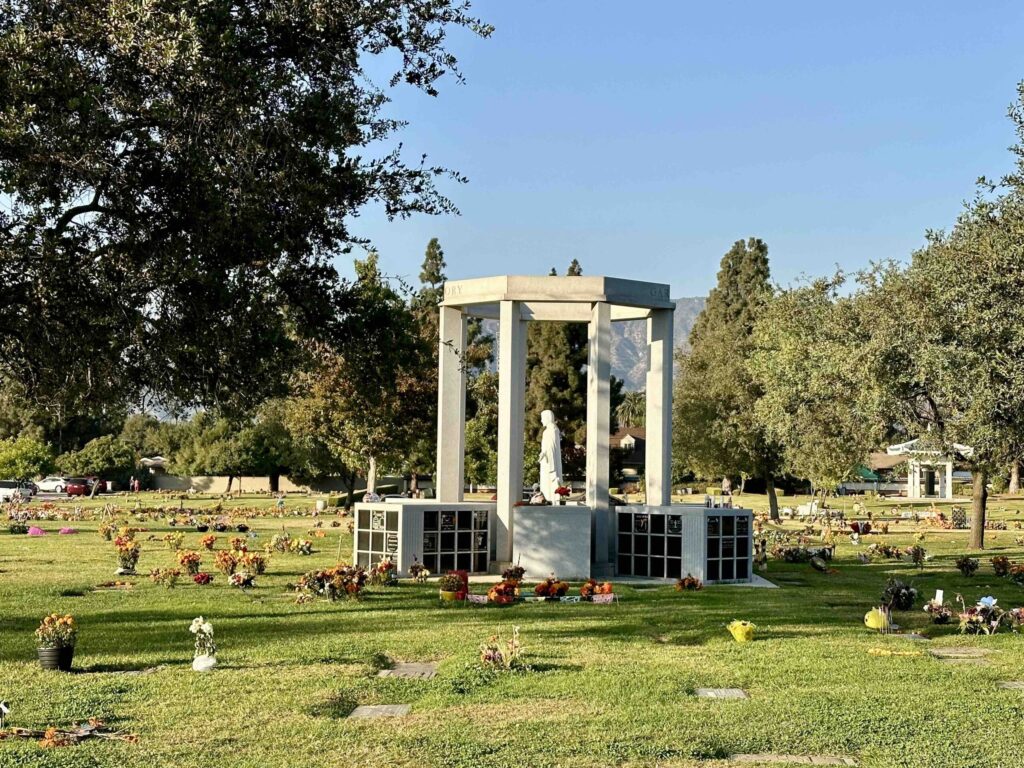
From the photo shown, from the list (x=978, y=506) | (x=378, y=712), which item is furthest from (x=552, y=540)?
(x=978, y=506)

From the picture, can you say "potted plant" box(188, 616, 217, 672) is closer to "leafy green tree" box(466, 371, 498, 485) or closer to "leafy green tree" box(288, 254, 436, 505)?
"leafy green tree" box(288, 254, 436, 505)

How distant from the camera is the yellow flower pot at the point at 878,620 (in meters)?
14.6

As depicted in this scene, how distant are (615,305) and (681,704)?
45.0ft

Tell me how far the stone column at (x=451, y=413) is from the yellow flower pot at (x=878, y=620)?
379 inches

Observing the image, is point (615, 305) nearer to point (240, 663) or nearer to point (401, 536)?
point (401, 536)

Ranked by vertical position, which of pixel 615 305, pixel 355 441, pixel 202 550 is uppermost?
pixel 615 305

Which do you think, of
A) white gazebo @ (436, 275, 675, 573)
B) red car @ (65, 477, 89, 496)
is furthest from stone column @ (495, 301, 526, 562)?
red car @ (65, 477, 89, 496)

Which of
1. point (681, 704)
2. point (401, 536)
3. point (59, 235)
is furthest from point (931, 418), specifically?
point (59, 235)

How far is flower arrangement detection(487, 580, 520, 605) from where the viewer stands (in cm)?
1667

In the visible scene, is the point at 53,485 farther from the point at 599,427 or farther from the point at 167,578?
the point at 599,427

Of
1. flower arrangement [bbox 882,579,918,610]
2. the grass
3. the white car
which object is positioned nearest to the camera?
the grass

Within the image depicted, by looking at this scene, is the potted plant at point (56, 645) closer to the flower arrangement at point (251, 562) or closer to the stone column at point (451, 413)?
the flower arrangement at point (251, 562)

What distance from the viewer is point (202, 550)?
28.6 metres

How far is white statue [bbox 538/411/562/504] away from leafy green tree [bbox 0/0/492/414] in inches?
428
